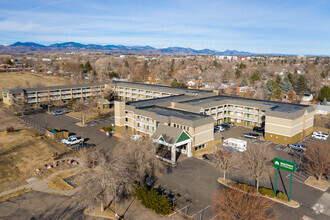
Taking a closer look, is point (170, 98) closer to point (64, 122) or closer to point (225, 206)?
point (64, 122)

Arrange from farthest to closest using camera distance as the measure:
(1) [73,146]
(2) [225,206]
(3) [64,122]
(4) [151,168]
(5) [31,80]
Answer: (5) [31,80], (3) [64,122], (1) [73,146], (4) [151,168], (2) [225,206]

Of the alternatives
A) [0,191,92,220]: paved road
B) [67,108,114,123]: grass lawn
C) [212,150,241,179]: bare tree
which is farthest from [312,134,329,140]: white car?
[67,108,114,123]: grass lawn

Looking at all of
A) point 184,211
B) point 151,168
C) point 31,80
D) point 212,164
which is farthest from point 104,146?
point 31,80

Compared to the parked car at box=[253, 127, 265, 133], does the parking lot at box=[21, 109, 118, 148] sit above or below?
below

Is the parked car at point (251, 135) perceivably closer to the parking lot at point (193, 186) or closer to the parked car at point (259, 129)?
the parked car at point (259, 129)

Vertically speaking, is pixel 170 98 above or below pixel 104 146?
above

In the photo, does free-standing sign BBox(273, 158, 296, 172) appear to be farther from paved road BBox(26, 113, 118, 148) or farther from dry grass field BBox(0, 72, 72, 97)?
dry grass field BBox(0, 72, 72, 97)
